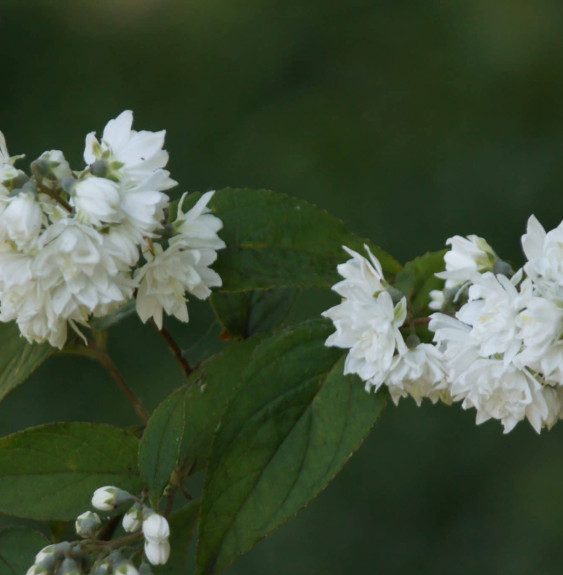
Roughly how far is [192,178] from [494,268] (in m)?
1.71

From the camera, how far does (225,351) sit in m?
0.99

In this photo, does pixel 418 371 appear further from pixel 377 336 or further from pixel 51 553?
pixel 51 553

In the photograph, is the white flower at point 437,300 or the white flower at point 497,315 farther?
the white flower at point 437,300

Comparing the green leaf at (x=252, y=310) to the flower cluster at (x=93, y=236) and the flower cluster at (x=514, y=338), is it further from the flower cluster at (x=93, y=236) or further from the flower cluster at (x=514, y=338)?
the flower cluster at (x=514, y=338)

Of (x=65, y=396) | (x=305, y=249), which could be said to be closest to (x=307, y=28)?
(x=65, y=396)

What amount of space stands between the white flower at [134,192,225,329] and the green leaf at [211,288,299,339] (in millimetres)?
166

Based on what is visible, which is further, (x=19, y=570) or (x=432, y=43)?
(x=432, y=43)

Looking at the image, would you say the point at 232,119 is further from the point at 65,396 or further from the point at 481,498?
the point at 481,498

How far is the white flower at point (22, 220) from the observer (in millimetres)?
781

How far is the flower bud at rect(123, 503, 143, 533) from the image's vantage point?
0.84 meters

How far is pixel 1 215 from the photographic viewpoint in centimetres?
79

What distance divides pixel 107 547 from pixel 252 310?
38 cm

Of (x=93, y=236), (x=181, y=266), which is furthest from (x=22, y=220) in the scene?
(x=181, y=266)

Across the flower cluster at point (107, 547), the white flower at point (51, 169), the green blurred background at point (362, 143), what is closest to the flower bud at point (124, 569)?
the flower cluster at point (107, 547)
